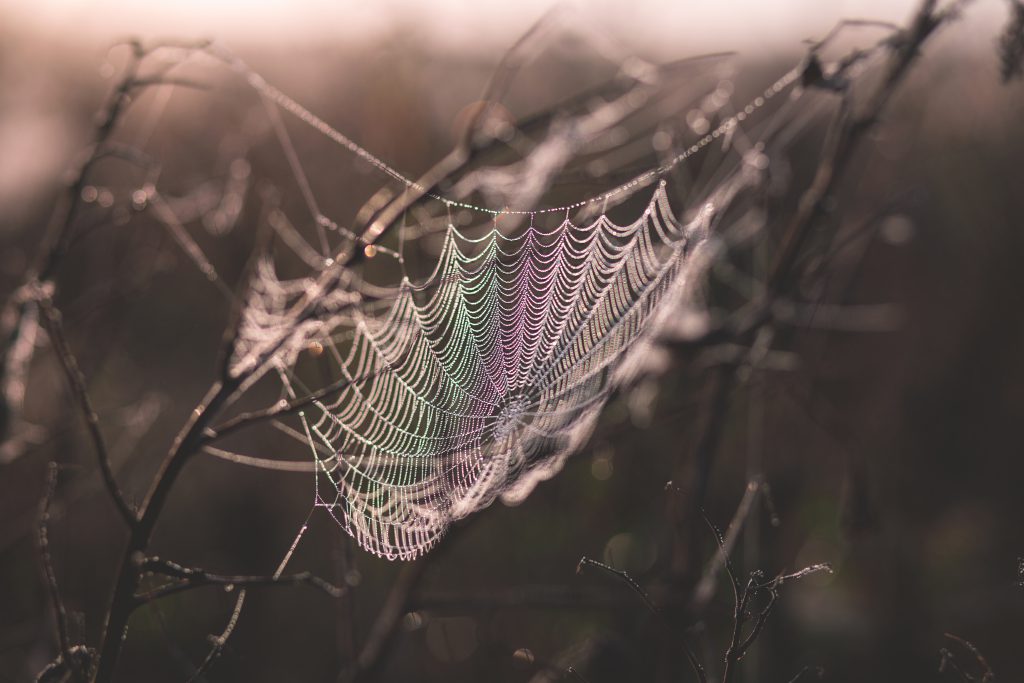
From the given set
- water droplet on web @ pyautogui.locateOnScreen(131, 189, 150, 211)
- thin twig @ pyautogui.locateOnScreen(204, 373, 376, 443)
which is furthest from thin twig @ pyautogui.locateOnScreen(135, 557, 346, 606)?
water droplet on web @ pyautogui.locateOnScreen(131, 189, 150, 211)

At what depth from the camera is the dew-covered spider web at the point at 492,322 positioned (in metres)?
1.71

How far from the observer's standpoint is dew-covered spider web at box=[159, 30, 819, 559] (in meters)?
1.71

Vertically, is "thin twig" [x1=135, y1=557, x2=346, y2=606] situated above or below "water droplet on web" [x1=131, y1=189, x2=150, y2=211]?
below

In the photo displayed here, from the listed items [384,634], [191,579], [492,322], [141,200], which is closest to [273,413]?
[191,579]

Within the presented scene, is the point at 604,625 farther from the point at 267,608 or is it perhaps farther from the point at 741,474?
the point at 267,608

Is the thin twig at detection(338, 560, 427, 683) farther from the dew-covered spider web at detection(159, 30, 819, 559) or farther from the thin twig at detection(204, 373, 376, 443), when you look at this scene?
the thin twig at detection(204, 373, 376, 443)

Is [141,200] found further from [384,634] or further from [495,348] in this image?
[495,348]

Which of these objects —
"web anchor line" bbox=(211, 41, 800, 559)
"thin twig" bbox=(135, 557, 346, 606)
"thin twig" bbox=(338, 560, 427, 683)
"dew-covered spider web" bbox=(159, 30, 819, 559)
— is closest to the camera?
"thin twig" bbox=(135, 557, 346, 606)

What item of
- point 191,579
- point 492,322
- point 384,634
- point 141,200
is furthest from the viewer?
point 492,322

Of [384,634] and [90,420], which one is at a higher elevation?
[90,420]

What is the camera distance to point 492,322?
302 centimetres

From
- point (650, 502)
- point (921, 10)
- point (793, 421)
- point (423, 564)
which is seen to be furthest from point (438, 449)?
point (793, 421)

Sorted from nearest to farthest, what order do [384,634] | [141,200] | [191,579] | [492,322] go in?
[191,579], [141,200], [384,634], [492,322]

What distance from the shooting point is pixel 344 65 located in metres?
9.42
